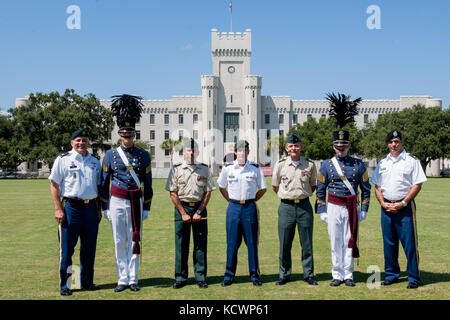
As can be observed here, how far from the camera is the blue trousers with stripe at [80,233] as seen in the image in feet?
21.8

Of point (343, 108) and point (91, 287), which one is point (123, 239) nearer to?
point (91, 287)

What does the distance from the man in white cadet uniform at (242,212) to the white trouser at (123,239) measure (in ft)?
4.59

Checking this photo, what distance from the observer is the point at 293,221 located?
7125mm

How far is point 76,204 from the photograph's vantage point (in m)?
6.70

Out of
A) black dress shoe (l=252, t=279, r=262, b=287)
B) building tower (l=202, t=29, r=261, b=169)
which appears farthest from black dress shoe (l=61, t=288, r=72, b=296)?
building tower (l=202, t=29, r=261, b=169)

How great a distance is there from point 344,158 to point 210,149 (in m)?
72.7

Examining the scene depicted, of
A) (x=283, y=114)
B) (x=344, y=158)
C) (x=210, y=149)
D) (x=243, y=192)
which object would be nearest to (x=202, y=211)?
(x=243, y=192)

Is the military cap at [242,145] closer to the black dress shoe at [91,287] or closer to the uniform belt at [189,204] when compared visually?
the uniform belt at [189,204]

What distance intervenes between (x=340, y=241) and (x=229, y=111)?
76105mm

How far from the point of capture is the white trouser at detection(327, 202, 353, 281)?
22.8 feet

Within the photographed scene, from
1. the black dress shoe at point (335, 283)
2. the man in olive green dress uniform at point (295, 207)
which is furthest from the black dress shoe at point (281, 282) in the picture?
the black dress shoe at point (335, 283)

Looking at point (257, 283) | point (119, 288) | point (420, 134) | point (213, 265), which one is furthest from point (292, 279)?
point (420, 134)

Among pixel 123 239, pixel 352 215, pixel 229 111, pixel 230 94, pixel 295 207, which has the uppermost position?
pixel 230 94

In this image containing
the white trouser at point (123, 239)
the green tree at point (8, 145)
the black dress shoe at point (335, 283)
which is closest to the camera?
the white trouser at point (123, 239)
